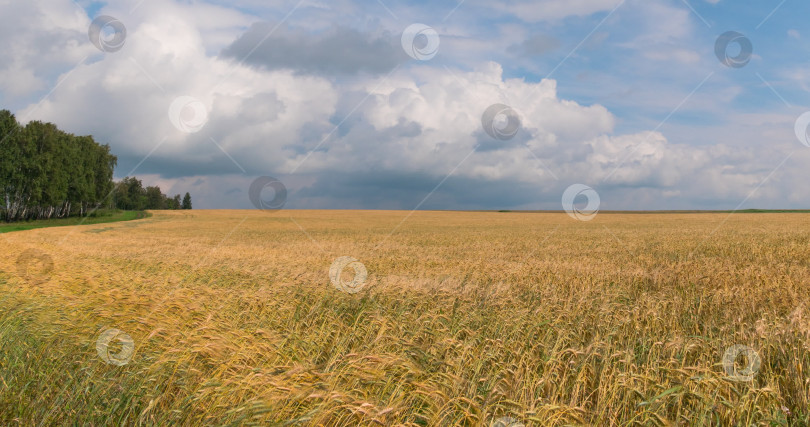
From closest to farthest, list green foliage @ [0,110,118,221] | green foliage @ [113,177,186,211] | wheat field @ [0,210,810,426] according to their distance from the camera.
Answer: wheat field @ [0,210,810,426] < green foliage @ [0,110,118,221] < green foliage @ [113,177,186,211]

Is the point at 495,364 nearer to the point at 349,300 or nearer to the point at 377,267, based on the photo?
the point at 349,300

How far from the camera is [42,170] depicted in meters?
65.9

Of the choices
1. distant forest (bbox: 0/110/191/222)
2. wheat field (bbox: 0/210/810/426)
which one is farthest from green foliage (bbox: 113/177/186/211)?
wheat field (bbox: 0/210/810/426)

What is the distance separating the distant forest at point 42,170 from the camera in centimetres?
6488

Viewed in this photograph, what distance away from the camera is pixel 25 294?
29.1 ft

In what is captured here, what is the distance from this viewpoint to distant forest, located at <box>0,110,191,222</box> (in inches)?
2554

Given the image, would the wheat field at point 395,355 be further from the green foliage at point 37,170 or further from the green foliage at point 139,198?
the green foliage at point 139,198

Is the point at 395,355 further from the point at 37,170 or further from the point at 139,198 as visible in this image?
the point at 139,198

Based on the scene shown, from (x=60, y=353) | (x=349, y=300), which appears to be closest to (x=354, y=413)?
(x=60, y=353)

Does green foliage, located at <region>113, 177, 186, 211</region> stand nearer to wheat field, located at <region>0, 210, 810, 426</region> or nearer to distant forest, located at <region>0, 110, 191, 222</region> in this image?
distant forest, located at <region>0, 110, 191, 222</region>

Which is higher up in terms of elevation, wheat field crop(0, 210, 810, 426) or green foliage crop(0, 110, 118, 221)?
green foliage crop(0, 110, 118, 221)

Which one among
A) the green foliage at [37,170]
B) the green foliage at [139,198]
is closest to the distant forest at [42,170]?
the green foliage at [37,170]

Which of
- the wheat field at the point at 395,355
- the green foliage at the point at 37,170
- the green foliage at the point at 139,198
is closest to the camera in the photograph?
the wheat field at the point at 395,355

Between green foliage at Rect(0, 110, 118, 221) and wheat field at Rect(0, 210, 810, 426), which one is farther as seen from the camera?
green foliage at Rect(0, 110, 118, 221)
